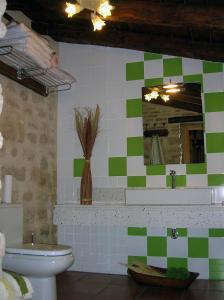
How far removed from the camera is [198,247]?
11.5ft

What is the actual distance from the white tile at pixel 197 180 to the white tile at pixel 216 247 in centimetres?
53

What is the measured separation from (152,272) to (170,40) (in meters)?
2.18

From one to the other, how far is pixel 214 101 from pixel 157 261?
66.4 inches

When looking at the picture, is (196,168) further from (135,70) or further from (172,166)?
(135,70)

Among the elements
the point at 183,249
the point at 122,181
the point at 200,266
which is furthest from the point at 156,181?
the point at 200,266

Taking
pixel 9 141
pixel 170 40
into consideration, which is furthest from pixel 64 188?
pixel 170 40

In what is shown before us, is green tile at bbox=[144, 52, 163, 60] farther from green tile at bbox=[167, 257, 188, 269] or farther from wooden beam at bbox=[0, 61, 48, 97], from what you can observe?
green tile at bbox=[167, 257, 188, 269]

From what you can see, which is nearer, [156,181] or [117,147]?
[156,181]

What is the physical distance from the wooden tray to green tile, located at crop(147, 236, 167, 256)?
0.39m

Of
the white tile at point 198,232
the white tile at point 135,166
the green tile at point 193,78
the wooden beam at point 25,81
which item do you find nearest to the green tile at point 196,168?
the white tile at point 135,166

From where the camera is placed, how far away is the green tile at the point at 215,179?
11.5ft

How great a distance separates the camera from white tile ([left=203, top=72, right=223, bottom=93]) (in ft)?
11.9

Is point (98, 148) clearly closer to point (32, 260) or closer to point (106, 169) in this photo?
point (106, 169)

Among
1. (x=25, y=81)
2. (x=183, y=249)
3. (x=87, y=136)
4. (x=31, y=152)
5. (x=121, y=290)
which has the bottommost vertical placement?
(x=121, y=290)
